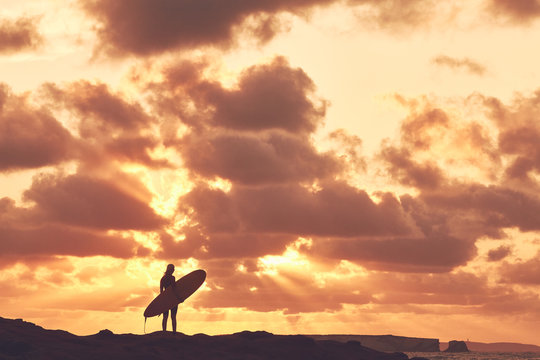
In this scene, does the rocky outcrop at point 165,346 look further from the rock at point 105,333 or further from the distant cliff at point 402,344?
the distant cliff at point 402,344

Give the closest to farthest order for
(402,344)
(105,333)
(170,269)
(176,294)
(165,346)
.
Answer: (165,346) < (105,333) < (176,294) < (170,269) < (402,344)

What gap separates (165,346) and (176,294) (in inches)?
147

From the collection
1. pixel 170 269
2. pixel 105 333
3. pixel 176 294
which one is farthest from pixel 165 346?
pixel 170 269

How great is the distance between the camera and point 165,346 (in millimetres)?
36375

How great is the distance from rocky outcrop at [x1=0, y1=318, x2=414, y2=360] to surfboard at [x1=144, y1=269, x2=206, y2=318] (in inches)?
60.5

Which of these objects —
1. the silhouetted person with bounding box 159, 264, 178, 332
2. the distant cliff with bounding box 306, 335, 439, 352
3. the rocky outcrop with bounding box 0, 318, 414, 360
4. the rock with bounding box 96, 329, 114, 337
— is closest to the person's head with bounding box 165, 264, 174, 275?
the silhouetted person with bounding box 159, 264, 178, 332

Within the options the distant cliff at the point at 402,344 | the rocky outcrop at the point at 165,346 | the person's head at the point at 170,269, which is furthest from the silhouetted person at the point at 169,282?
the distant cliff at the point at 402,344

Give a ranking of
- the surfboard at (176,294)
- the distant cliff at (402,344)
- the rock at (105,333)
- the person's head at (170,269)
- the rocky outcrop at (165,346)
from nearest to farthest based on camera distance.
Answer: the rocky outcrop at (165,346) < the rock at (105,333) < the surfboard at (176,294) < the person's head at (170,269) < the distant cliff at (402,344)

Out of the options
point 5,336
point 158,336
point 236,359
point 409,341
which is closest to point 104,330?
point 158,336

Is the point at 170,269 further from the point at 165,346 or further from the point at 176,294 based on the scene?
the point at 165,346

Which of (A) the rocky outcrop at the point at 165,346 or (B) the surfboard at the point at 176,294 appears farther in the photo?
(B) the surfboard at the point at 176,294

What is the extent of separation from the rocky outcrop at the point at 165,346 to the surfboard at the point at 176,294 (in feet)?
5.04

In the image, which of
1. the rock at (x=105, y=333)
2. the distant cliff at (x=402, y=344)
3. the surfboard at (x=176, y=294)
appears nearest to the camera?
the rock at (x=105, y=333)

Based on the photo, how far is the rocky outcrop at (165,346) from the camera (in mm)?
33844
